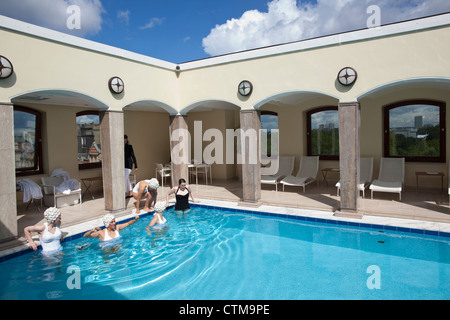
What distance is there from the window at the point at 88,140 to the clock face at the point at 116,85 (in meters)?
3.90

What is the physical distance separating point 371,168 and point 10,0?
1045 cm

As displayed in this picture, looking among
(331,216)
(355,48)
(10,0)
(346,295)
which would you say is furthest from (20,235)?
(355,48)

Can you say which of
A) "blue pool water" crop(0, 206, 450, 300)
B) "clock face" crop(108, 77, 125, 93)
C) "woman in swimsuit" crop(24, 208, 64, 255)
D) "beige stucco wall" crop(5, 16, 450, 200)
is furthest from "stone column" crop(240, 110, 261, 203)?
"woman in swimsuit" crop(24, 208, 64, 255)

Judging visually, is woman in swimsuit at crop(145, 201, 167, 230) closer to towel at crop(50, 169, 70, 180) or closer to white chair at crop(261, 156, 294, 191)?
towel at crop(50, 169, 70, 180)

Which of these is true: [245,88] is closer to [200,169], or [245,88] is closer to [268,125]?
[268,125]

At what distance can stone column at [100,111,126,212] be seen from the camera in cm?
822

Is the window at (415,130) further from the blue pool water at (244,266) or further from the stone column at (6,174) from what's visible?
the stone column at (6,174)

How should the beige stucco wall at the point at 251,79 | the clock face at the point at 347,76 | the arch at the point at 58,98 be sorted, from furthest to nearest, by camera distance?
1. the clock face at the point at 347,76
2. the arch at the point at 58,98
3. the beige stucco wall at the point at 251,79

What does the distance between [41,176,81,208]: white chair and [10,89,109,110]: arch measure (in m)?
2.35

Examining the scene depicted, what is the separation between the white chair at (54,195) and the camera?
900 centimetres

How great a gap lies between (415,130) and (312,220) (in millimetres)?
5533

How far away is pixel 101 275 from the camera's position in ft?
17.6

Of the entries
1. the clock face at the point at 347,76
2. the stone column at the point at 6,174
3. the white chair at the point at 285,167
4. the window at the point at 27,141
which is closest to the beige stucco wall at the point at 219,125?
the white chair at the point at 285,167

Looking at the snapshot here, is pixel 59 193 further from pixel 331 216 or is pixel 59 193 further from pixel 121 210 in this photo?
pixel 331 216
